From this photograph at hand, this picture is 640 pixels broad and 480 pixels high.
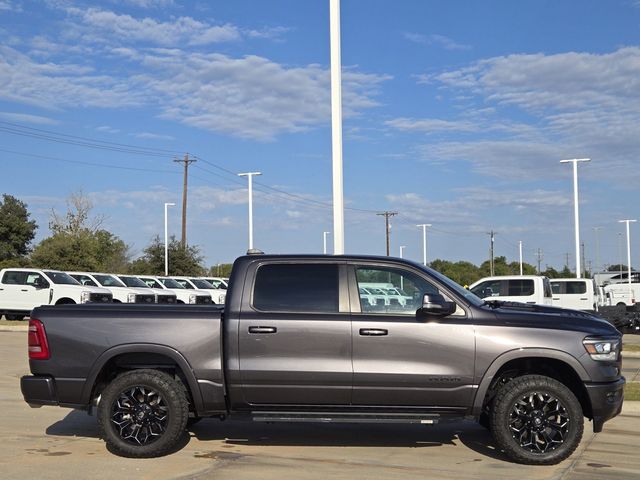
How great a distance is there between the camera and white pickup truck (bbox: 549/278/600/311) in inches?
1030

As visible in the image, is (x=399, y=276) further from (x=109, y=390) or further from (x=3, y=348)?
(x=3, y=348)

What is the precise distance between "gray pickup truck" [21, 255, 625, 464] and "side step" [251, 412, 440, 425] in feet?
0.04

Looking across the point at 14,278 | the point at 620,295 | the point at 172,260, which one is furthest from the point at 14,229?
the point at 620,295

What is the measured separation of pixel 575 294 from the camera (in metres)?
26.2

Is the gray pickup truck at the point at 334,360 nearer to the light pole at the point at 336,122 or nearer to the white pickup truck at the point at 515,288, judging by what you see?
the light pole at the point at 336,122

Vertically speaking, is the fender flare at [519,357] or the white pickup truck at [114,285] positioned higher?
the white pickup truck at [114,285]

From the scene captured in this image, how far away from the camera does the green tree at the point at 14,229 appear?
196ft

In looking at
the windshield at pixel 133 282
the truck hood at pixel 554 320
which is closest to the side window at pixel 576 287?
the windshield at pixel 133 282

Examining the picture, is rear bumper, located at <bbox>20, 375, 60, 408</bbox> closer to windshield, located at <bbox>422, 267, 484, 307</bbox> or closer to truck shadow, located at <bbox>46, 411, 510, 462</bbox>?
truck shadow, located at <bbox>46, 411, 510, 462</bbox>

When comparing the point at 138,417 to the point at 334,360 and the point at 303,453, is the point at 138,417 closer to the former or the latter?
the point at 303,453

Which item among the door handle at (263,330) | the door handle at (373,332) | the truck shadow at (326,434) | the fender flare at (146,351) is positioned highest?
the door handle at (263,330)

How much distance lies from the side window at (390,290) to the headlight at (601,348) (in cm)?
150

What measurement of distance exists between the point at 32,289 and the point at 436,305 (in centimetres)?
2205

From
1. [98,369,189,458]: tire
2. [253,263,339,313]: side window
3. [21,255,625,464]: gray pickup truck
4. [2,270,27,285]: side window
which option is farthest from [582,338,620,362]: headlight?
[2,270,27,285]: side window
